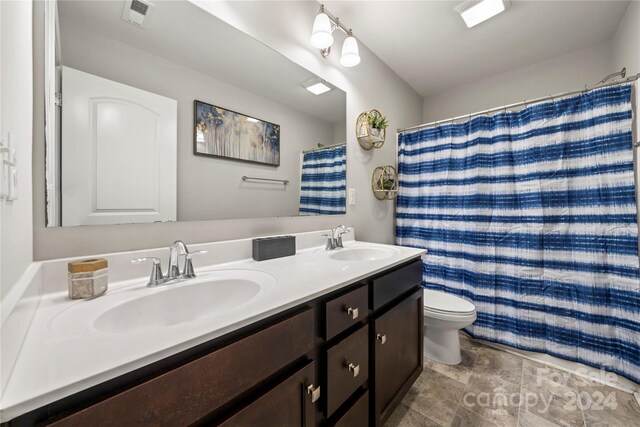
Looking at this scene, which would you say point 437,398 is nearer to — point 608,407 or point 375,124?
point 608,407

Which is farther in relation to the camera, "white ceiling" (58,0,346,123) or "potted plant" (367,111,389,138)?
"potted plant" (367,111,389,138)

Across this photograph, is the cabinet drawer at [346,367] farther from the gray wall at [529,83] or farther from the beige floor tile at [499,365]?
the gray wall at [529,83]

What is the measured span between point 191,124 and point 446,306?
1.79 m

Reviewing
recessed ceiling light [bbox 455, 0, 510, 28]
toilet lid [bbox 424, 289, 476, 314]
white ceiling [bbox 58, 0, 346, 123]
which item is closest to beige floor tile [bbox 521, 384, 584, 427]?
toilet lid [bbox 424, 289, 476, 314]

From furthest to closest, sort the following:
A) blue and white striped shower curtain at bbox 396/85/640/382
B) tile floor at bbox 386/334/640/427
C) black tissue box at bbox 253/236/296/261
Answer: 1. blue and white striped shower curtain at bbox 396/85/640/382
2. tile floor at bbox 386/334/640/427
3. black tissue box at bbox 253/236/296/261

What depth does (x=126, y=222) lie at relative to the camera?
923mm

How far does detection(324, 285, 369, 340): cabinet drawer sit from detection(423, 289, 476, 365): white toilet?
0.88m

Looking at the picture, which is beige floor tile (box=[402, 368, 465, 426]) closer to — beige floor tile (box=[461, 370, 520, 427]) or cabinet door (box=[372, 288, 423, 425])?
beige floor tile (box=[461, 370, 520, 427])

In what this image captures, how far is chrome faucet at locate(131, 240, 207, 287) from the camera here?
862 millimetres

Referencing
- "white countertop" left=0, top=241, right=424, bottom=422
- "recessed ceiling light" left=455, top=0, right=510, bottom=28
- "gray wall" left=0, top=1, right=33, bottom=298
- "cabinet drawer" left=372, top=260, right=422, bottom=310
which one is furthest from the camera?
"recessed ceiling light" left=455, top=0, right=510, bottom=28

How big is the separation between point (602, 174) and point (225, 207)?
2.13 m

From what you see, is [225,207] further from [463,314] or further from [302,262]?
[463,314]

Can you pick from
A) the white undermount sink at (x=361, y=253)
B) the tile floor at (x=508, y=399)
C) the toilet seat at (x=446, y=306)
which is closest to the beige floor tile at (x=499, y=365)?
the tile floor at (x=508, y=399)

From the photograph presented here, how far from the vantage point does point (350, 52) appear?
5.21 ft
